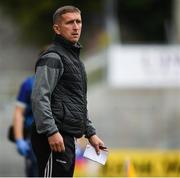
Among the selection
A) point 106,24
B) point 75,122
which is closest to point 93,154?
point 75,122

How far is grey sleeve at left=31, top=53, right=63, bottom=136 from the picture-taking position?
670cm

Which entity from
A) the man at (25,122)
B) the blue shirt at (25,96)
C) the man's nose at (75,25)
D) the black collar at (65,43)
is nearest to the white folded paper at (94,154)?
the black collar at (65,43)

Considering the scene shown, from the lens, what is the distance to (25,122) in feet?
32.5

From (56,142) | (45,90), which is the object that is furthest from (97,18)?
(56,142)

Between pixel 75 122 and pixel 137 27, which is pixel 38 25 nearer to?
pixel 137 27

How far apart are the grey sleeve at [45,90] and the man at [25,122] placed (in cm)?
270

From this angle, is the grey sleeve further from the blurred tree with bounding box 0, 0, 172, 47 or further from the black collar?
the blurred tree with bounding box 0, 0, 172, 47

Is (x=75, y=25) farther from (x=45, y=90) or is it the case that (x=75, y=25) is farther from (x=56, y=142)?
(x=56, y=142)

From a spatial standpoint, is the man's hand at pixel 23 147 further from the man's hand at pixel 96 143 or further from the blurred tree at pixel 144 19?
the blurred tree at pixel 144 19

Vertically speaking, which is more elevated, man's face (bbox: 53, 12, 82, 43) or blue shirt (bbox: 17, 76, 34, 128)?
man's face (bbox: 53, 12, 82, 43)

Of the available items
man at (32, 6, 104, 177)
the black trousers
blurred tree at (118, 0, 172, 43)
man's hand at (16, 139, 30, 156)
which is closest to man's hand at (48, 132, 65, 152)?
man at (32, 6, 104, 177)

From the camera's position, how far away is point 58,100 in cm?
689

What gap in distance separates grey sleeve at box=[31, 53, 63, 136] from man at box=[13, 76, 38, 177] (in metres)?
2.70

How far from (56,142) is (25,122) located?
324 centimetres
